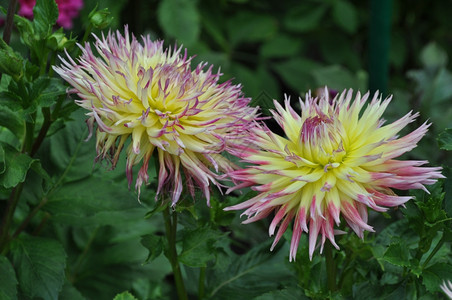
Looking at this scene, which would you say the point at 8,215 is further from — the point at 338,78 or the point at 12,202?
the point at 338,78

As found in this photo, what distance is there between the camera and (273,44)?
1.75 m

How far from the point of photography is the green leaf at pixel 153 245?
62 centimetres

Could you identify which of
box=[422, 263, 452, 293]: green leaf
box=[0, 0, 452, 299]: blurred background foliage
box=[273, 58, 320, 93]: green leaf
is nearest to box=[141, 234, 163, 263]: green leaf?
box=[0, 0, 452, 299]: blurred background foliage

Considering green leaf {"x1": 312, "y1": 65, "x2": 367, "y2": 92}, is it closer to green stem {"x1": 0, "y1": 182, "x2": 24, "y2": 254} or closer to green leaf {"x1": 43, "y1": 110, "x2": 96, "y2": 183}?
green leaf {"x1": 43, "y1": 110, "x2": 96, "y2": 183}

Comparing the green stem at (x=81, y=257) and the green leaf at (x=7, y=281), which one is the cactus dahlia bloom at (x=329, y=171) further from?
the green stem at (x=81, y=257)

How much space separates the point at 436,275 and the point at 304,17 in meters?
1.25

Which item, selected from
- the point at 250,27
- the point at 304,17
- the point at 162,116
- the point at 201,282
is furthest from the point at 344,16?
the point at 162,116

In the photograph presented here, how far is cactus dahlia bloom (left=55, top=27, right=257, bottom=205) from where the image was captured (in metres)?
0.53

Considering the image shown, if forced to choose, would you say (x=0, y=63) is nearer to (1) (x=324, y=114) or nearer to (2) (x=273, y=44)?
(1) (x=324, y=114)

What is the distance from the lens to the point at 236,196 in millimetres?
736

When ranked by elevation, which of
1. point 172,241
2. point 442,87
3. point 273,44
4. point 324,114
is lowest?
point 172,241

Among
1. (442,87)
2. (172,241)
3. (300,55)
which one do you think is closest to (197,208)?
(172,241)

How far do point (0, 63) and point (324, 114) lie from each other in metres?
0.28

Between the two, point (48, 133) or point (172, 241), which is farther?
point (48, 133)
